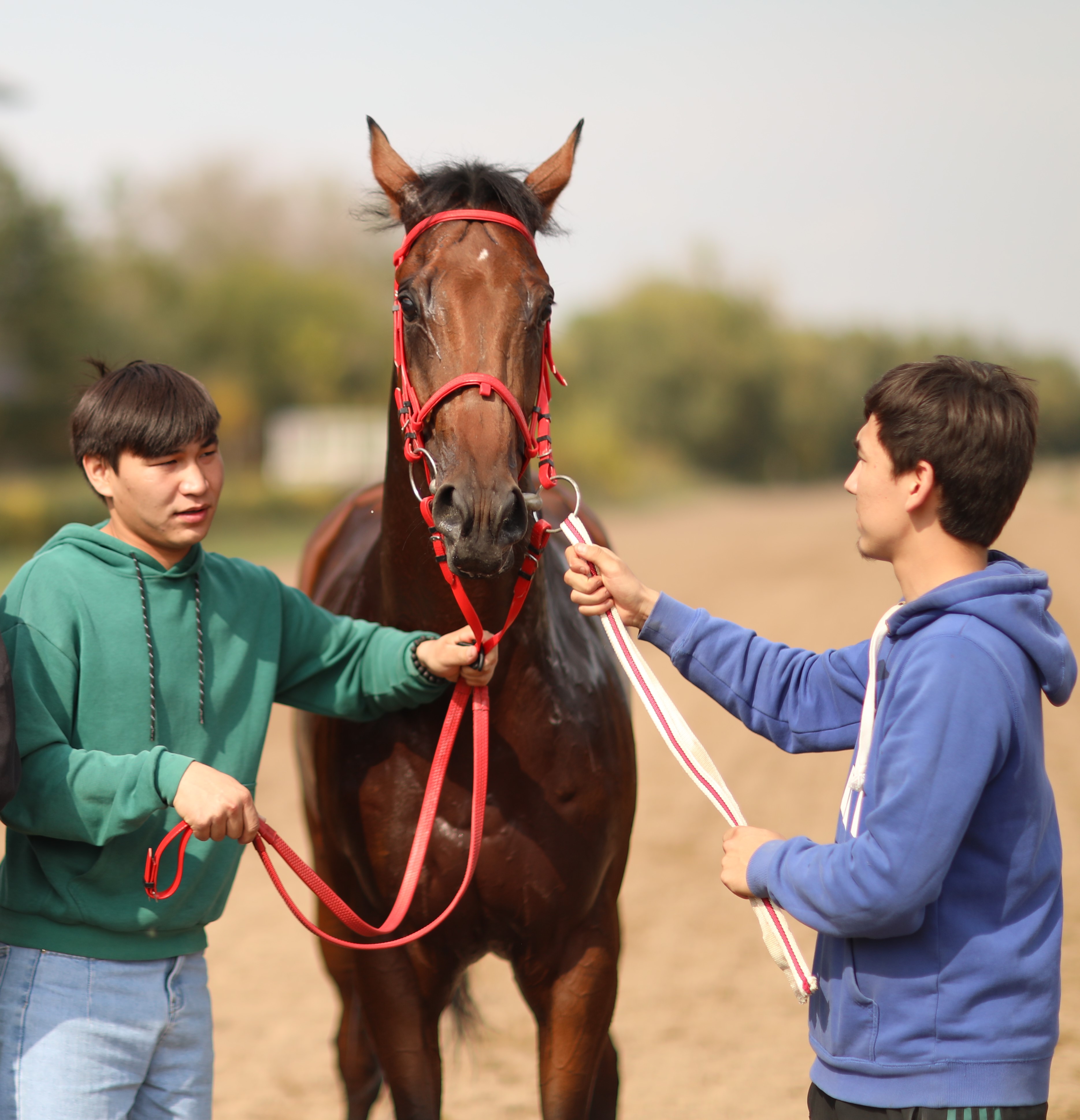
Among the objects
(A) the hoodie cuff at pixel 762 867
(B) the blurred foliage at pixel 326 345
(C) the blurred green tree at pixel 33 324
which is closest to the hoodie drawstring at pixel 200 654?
(A) the hoodie cuff at pixel 762 867

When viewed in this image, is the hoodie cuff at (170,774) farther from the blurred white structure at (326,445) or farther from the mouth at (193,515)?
the blurred white structure at (326,445)

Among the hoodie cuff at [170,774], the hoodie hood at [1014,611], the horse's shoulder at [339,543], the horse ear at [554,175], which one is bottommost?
the hoodie cuff at [170,774]

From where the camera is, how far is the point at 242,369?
1580 inches

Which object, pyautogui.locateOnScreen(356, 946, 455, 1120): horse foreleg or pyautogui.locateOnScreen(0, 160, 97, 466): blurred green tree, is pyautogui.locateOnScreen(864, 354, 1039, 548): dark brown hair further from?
pyautogui.locateOnScreen(0, 160, 97, 466): blurred green tree

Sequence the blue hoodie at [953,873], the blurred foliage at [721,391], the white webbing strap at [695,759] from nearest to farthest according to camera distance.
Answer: the blue hoodie at [953,873], the white webbing strap at [695,759], the blurred foliage at [721,391]

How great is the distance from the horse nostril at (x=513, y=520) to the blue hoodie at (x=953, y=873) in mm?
637

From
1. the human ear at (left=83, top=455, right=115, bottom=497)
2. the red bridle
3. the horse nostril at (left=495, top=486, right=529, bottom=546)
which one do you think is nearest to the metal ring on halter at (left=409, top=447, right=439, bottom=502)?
the red bridle

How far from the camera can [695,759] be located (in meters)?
2.10

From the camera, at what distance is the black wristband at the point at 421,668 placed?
241 centimetres

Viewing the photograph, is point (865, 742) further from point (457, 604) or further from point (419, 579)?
point (419, 579)

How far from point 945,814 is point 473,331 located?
47.4 inches

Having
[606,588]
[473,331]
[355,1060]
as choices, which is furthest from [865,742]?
[355,1060]

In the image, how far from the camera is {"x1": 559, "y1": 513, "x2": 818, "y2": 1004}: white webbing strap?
6.09 ft

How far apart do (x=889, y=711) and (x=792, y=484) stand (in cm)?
4793
